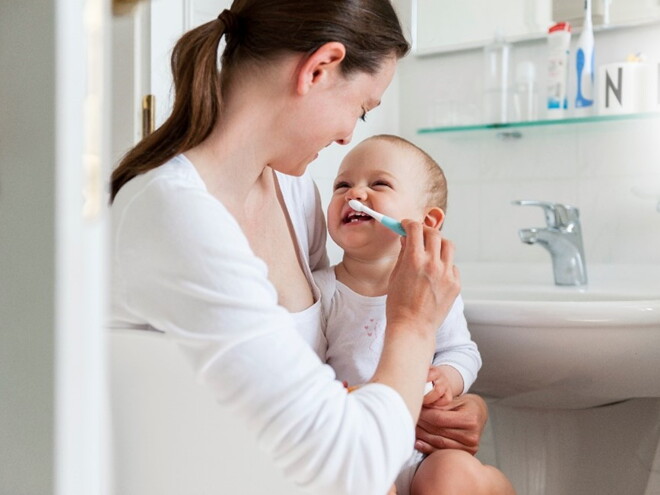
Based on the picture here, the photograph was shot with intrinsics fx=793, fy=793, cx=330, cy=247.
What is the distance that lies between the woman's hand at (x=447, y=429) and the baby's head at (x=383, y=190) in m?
0.24

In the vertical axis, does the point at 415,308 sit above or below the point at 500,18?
below

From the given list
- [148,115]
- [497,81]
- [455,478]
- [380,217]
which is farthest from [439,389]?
[497,81]

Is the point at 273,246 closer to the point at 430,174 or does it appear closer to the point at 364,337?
the point at 364,337

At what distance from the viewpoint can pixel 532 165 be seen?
1618mm

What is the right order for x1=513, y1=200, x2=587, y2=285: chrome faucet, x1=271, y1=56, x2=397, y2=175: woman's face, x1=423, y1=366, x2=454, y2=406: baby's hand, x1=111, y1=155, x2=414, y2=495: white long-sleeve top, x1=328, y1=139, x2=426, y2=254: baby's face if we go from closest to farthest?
x1=111, y1=155, x2=414, y2=495: white long-sleeve top → x1=271, y1=56, x2=397, y2=175: woman's face → x1=423, y1=366, x2=454, y2=406: baby's hand → x1=328, y1=139, x2=426, y2=254: baby's face → x1=513, y1=200, x2=587, y2=285: chrome faucet

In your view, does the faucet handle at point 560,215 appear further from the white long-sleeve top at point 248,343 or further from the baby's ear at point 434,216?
the white long-sleeve top at point 248,343

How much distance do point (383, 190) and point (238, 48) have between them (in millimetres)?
317

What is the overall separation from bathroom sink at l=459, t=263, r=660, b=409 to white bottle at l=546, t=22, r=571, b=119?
58 centimetres

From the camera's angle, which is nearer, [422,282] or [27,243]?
[27,243]

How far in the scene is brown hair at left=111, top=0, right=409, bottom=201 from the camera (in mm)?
824

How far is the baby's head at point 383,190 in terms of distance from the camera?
3.52ft

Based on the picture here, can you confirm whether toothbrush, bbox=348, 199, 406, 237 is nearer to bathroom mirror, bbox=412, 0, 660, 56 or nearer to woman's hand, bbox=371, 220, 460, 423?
woman's hand, bbox=371, 220, 460, 423

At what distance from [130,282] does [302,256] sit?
40cm

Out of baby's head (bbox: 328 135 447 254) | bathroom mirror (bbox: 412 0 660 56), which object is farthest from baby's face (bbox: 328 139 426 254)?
bathroom mirror (bbox: 412 0 660 56)
